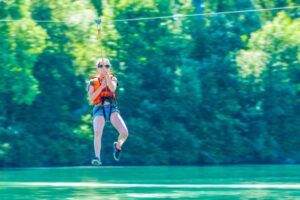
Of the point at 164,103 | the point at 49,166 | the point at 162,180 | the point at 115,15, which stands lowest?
the point at 162,180

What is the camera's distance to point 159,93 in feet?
156

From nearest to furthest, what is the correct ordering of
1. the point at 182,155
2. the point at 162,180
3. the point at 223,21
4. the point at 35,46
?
the point at 162,180 < the point at 35,46 < the point at 182,155 < the point at 223,21

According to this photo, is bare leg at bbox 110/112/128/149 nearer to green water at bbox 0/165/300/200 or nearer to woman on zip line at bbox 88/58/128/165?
woman on zip line at bbox 88/58/128/165

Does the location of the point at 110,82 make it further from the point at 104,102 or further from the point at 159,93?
the point at 159,93

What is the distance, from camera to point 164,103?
156 ft

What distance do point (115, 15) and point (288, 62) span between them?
304 inches

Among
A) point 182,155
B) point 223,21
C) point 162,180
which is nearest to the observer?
point 162,180

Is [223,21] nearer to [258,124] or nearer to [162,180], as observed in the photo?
[258,124]

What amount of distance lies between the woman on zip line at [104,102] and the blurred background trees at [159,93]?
23.0 meters

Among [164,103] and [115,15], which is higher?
[115,15]

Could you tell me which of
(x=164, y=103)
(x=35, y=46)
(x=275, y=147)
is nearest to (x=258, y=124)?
(x=275, y=147)

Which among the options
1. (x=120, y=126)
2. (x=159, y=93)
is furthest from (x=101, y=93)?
(x=159, y=93)

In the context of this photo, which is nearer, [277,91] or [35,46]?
[35,46]

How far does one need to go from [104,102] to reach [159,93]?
26.5 m
